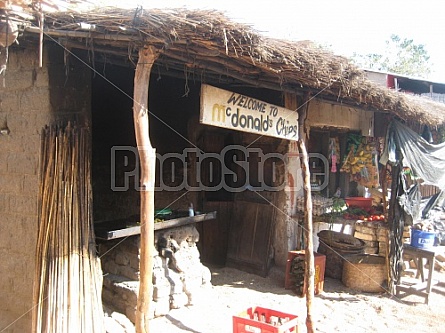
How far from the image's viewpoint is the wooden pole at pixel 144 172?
330 cm

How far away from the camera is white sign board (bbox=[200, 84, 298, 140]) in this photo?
3.96 m

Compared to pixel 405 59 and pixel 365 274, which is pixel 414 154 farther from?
pixel 405 59

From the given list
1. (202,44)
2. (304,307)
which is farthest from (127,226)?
(304,307)

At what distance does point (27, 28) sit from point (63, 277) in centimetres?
214

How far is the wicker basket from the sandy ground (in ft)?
0.52

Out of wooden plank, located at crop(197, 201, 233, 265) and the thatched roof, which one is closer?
the thatched roof

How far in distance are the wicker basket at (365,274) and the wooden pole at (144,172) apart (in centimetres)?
441

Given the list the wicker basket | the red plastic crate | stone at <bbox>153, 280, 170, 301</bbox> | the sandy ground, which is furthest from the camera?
the wicker basket

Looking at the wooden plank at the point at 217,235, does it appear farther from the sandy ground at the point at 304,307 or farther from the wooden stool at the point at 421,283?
the wooden stool at the point at 421,283

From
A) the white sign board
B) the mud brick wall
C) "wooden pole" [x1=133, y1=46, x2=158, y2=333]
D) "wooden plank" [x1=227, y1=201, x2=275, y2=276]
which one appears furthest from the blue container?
the mud brick wall

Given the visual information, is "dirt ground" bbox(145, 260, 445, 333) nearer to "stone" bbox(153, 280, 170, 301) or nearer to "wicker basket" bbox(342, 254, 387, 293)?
"wicker basket" bbox(342, 254, 387, 293)

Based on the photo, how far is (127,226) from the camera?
4688 mm

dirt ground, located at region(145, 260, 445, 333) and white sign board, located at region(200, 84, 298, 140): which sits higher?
white sign board, located at region(200, 84, 298, 140)

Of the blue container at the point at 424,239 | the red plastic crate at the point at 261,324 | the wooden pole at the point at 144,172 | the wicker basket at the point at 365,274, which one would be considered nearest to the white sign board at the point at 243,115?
the wooden pole at the point at 144,172
